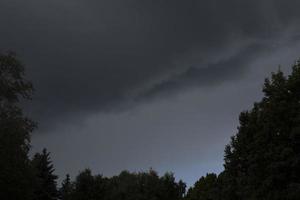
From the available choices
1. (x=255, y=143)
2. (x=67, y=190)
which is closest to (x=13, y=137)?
(x=255, y=143)

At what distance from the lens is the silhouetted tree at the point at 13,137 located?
3766 centimetres

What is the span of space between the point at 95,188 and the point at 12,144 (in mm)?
54881

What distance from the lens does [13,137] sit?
123 ft

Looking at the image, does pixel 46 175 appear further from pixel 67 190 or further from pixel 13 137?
pixel 13 137

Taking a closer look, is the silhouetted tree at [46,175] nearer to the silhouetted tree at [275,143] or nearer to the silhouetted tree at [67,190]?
the silhouetted tree at [67,190]

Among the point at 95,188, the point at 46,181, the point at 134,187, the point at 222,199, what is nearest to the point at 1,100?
the point at 222,199

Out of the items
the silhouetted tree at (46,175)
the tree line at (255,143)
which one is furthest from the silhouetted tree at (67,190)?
the tree line at (255,143)

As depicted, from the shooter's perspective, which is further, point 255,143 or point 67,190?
point 67,190

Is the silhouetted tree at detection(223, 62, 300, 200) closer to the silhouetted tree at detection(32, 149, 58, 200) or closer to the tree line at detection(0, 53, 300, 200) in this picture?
the tree line at detection(0, 53, 300, 200)

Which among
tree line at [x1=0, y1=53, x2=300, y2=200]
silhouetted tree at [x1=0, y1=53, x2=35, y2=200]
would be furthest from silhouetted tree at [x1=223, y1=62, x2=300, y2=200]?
silhouetted tree at [x1=0, y1=53, x2=35, y2=200]

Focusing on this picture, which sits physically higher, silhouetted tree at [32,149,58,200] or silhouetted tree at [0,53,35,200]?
silhouetted tree at [32,149,58,200]

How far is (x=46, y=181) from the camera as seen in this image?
76.7 meters

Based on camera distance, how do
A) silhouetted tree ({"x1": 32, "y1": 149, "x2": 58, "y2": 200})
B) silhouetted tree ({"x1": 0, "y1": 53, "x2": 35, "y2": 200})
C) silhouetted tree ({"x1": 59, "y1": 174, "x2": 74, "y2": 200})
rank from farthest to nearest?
silhouetted tree ({"x1": 59, "y1": 174, "x2": 74, "y2": 200}) → silhouetted tree ({"x1": 32, "y1": 149, "x2": 58, "y2": 200}) → silhouetted tree ({"x1": 0, "y1": 53, "x2": 35, "y2": 200})

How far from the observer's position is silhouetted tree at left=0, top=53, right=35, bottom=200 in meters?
37.7
